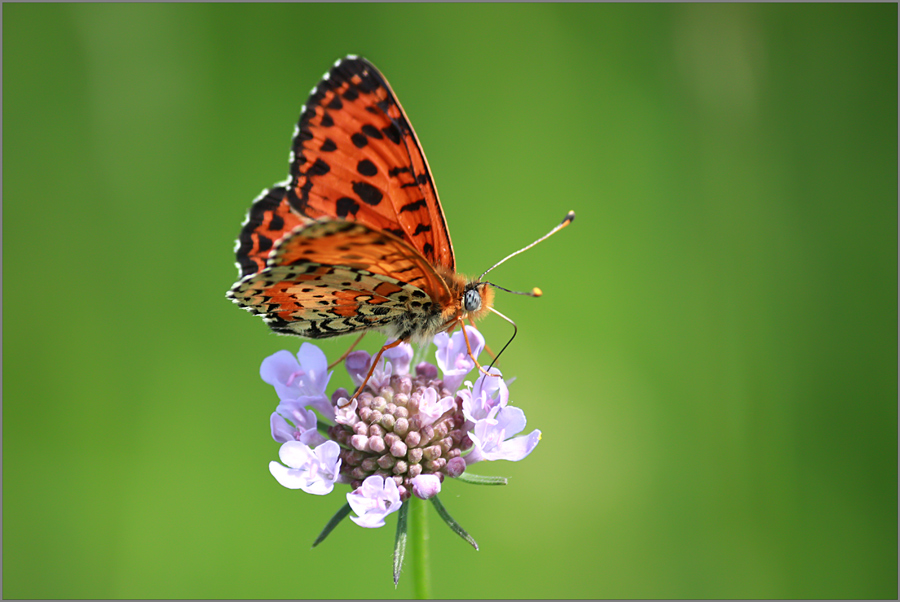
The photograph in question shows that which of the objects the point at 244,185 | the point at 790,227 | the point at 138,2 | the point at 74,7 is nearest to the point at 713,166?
the point at 790,227

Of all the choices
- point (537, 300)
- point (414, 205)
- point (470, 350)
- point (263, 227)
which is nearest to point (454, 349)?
point (470, 350)

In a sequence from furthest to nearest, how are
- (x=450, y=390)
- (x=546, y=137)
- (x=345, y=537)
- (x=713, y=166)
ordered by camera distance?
1. (x=546, y=137)
2. (x=713, y=166)
3. (x=345, y=537)
4. (x=450, y=390)

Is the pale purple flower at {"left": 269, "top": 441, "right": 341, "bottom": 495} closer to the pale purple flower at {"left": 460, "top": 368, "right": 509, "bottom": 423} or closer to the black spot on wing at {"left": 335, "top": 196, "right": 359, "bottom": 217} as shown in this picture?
the pale purple flower at {"left": 460, "top": 368, "right": 509, "bottom": 423}

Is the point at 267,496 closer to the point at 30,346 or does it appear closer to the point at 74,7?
the point at 30,346

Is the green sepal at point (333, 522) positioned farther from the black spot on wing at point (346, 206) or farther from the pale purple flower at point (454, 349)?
the black spot on wing at point (346, 206)

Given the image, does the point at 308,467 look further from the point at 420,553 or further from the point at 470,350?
the point at 470,350

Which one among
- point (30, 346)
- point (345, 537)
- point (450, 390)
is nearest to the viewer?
point (450, 390)

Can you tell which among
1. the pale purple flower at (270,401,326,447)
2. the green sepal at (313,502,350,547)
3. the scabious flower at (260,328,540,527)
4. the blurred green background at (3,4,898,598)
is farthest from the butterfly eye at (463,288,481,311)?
the blurred green background at (3,4,898,598)
